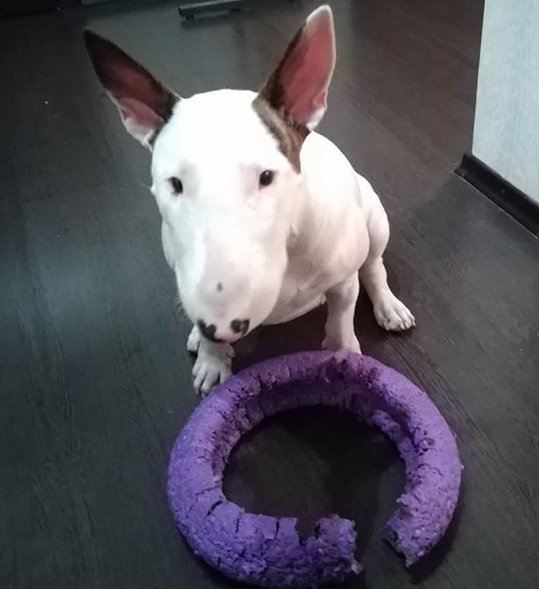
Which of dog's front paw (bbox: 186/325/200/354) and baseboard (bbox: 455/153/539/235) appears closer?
dog's front paw (bbox: 186/325/200/354)

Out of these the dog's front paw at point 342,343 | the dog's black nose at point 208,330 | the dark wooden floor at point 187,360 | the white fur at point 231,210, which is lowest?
the dark wooden floor at point 187,360

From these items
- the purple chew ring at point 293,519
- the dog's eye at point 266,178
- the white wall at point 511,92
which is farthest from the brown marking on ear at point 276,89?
the white wall at point 511,92

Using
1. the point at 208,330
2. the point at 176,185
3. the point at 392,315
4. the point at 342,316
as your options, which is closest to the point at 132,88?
the point at 176,185

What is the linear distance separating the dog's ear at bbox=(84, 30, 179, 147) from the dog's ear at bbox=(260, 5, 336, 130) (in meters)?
0.15

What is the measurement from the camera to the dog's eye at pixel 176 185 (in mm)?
1060

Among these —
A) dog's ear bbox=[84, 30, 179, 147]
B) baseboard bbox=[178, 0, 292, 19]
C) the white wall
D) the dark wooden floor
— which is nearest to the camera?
dog's ear bbox=[84, 30, 179, 147]

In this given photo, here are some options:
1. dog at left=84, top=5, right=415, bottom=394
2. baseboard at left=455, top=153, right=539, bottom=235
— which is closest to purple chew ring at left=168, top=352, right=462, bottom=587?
dog at left=84, top=5, right=415, bottom=394

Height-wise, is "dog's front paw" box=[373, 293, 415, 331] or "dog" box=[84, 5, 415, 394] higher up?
"dog" box=[84, 5, 415, 394]

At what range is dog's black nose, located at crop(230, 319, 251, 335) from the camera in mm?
1054

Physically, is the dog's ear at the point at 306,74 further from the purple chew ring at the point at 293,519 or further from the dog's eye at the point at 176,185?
the purple chew ring at the point at 293,519

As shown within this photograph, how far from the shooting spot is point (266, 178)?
1062mm

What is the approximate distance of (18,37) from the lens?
12.3 feet

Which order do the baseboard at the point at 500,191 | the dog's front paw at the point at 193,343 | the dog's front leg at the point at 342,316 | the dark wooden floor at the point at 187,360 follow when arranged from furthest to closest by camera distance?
the baseboard at the point at 500,191, the dog's front paw at the point at 193,343, the dog's front leg at the point at 342,316, the dark wooden floor at the point at 187,360

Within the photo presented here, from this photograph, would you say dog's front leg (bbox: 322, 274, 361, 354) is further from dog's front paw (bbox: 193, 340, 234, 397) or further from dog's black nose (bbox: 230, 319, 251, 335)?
dog's black nose (bbox: 230, 319, 251, 335)
